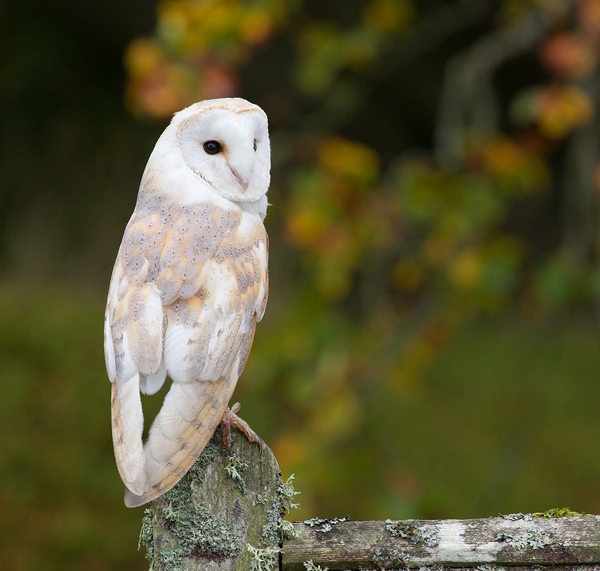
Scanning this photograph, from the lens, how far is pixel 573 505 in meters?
4.89


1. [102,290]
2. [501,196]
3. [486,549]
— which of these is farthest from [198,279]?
[102,290]

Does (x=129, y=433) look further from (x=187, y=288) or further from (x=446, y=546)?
(x=446, y=546)

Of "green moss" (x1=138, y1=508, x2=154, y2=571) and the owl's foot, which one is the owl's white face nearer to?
the owl's foot

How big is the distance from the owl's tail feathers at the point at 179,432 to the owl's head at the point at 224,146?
0.41 m

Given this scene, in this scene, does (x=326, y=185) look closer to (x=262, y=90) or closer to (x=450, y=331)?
(x=450, y=331)

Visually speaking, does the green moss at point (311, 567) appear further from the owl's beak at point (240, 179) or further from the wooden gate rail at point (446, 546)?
the owl's beak at point (240, 179)

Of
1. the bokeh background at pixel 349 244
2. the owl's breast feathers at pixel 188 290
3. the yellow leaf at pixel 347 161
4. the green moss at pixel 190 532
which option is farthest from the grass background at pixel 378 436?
the green moss at pixel 190 532

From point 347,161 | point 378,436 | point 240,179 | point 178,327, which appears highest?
point 347,161

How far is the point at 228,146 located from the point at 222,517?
Result: 2.41 feet

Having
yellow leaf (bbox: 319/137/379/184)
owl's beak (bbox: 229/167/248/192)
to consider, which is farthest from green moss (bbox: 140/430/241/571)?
yellow leaf (bbox: 319/137/379/184)

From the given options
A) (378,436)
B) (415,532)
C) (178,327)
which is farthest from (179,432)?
(378,436)

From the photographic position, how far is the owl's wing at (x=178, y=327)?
1.36 meters

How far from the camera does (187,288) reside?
5.09ft

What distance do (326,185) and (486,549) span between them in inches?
94.7
